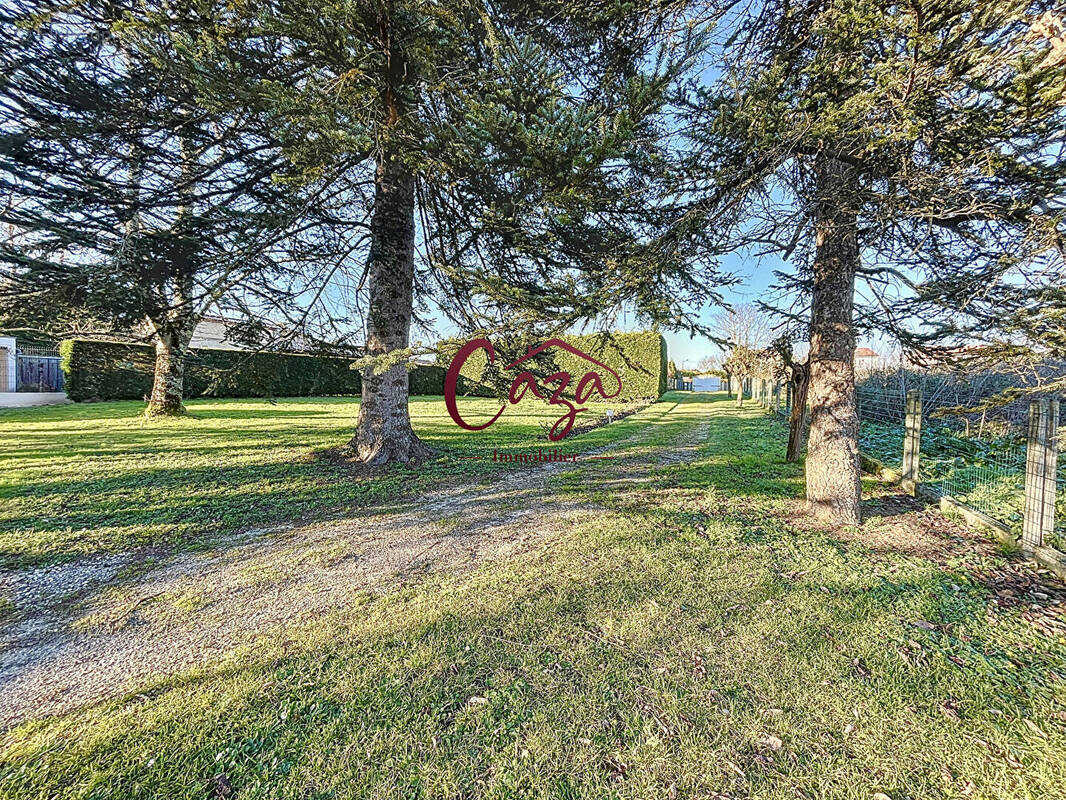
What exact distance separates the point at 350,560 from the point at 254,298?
4783mm

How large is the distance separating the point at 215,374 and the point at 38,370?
16.5m

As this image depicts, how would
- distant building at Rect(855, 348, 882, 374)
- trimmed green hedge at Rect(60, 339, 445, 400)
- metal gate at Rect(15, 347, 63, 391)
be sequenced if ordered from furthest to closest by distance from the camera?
metal gate at Rect(15, 347, 63, 391) < distant building at Rect(855, 348, 882, 374) < trimmed green hedge at Rect(60, 339, 445, 400)

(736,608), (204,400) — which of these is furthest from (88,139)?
(204,400)

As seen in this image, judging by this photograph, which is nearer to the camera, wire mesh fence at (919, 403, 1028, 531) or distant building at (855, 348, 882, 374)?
wire mesh fence at (919, 403, 1028, 531)

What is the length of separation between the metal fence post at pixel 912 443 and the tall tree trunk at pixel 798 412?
1370 mm

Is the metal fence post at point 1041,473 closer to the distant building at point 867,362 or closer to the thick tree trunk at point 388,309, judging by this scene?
the thick tree trunk at point 388,309

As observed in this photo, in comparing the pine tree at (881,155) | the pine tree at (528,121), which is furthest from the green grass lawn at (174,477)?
the pine tree at (881,155)

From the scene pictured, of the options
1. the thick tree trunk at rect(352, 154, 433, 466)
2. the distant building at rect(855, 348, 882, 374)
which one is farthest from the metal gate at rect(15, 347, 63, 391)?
the distant building at rect(855, 348, 882, 374)

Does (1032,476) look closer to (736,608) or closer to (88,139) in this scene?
(736,608)

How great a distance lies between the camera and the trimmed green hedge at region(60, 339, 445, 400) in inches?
266

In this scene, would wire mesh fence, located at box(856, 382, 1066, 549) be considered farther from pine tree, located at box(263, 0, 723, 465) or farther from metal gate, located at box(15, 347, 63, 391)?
metal gate, located at box(15, 347, 63, 391)

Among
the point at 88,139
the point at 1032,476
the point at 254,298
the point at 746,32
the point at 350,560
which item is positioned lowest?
the point at 350,560

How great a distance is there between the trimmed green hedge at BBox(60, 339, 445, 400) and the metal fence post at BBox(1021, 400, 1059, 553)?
7.32 meters

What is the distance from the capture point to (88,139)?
4.50 m
